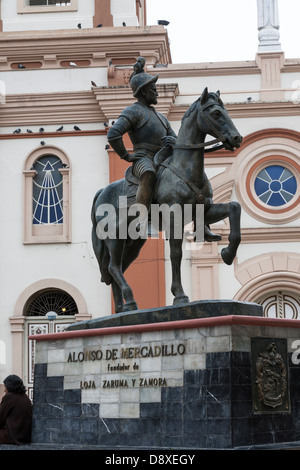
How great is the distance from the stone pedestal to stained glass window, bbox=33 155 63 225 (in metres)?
10.4

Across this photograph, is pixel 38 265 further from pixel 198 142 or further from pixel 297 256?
pixel 198 142

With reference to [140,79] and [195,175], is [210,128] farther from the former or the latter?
[140,79]

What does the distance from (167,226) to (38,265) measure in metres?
10.7

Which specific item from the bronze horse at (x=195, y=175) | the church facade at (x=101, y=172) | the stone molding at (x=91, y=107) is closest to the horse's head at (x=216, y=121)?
the bronze horse at (x=195, y=175)

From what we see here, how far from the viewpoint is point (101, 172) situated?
20469 millimetres

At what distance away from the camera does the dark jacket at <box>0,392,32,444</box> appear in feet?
33.4

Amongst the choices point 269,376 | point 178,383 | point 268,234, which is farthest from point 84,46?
point 269,376

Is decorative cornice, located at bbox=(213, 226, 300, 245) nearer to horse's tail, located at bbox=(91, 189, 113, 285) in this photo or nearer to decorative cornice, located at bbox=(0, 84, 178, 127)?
decorative cornice, located at bbox=(0, 84, 178, 127)

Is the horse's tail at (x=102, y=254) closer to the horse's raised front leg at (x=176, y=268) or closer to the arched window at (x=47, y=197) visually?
the horse's raised front leg at (x=176, y=268)

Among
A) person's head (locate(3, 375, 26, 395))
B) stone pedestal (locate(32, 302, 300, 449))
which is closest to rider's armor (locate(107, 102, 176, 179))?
stone pedestal (locate(32, 302, 300, 449))

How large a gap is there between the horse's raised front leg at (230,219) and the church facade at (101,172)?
9700 millimetres

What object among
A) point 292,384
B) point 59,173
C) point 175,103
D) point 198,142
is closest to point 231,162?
point 175,103

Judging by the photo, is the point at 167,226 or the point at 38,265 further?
the point at 38,265
